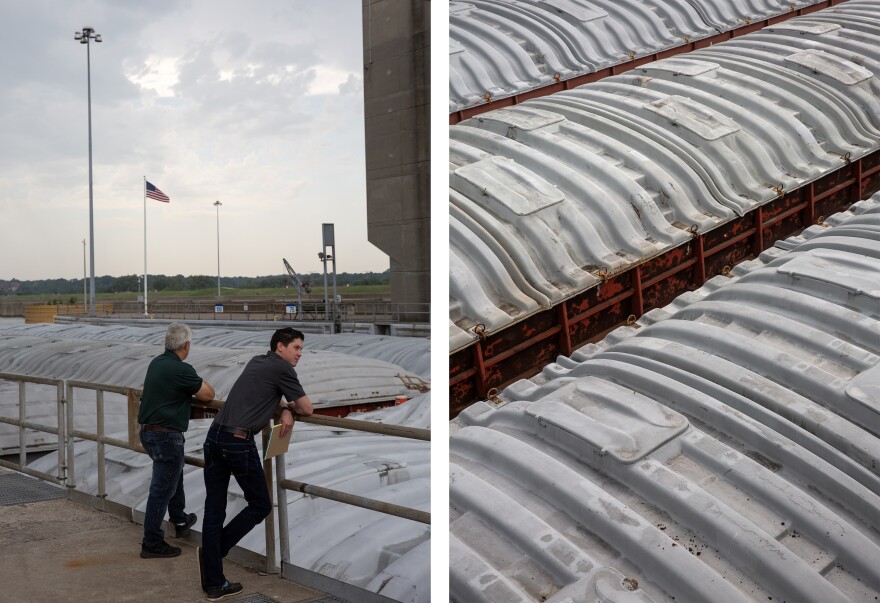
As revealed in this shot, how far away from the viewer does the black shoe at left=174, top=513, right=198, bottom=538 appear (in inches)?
155

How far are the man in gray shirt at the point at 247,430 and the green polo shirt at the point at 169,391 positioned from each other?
450 mm

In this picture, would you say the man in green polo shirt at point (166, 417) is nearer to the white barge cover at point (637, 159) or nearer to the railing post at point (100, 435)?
the railing post at point (100, 435)

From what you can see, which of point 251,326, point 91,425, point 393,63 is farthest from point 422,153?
point 251,326

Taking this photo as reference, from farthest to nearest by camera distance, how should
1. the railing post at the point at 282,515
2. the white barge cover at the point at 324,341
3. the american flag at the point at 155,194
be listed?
the american flag at the point at 155,194, the white barge cover at the point at 324,341, the railing post at the point at 282,515

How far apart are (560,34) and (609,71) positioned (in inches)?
Answer: 23.8

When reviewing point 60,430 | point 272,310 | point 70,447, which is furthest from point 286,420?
point 272,310

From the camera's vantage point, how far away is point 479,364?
368 centimetres

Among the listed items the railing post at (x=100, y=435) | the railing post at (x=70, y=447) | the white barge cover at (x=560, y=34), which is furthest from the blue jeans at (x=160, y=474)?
the white barge cover at (x=560, y=34)

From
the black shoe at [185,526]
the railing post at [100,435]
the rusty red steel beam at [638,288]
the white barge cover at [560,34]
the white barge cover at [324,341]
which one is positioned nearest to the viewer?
the rusty red steel beam at [638,288]

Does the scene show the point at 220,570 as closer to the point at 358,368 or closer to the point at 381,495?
the point at 381,495

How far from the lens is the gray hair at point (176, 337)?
3.51 m

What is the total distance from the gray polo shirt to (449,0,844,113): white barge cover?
4573 millimetres

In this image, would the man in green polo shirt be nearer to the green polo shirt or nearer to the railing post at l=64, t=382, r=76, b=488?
Answer: the green polo shirt

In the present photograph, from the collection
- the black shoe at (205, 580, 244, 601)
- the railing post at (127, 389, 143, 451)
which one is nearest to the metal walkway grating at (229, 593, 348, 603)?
the black shoe at (205, 580, 244, 601)
